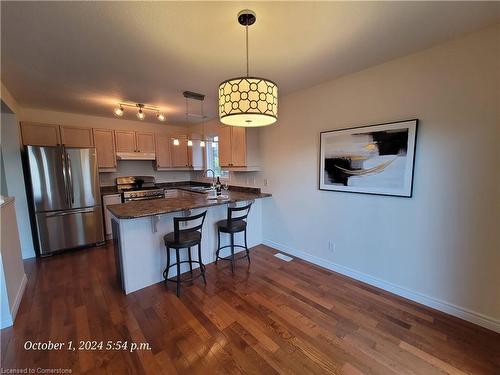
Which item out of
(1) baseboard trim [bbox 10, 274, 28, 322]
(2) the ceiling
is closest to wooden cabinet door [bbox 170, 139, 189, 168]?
(2) the ceiling

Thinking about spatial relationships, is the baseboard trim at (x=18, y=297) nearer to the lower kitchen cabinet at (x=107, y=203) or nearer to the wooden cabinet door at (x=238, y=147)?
the lower kitchen cabinet at (x=107, y=203)

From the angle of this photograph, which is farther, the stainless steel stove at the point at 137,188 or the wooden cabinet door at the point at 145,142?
the wooden cabinet door at the point at 145,142

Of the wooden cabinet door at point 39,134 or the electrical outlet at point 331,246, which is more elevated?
the wooden cabinet door at point 39,134

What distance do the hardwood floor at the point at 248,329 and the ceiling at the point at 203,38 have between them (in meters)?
2.48

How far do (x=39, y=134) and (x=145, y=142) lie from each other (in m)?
1.73

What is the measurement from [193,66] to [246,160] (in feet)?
5.50

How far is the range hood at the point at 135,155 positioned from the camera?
4549mm

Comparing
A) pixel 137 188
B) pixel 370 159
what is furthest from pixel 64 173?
pixel 370 159

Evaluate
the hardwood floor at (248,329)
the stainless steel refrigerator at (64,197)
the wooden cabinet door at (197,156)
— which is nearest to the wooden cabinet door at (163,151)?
the wooden cabinet door at (197,156)

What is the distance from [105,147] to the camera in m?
4.41

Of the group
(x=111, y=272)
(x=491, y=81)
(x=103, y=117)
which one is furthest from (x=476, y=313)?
(x=103, y=117)

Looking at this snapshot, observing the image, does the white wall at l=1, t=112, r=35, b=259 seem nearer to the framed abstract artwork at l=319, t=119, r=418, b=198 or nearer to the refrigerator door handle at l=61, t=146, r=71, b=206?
the refrigerator door handle at l=61, t=146, r=71, b=206

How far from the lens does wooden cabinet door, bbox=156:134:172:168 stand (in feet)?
16.7

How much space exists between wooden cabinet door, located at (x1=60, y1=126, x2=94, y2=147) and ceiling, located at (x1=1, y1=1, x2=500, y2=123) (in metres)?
1.18
